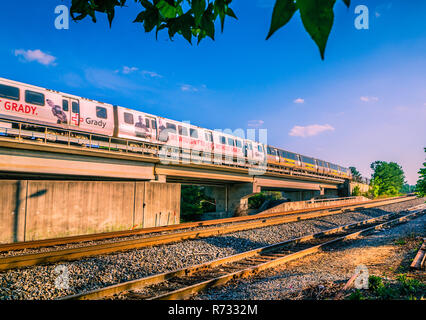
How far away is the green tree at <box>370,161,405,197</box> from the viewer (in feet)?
232

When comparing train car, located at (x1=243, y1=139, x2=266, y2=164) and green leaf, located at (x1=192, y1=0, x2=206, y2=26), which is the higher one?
train car, located at (x1=243, y1=139, x2=266, y2=164)

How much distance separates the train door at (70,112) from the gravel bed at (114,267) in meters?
11.1

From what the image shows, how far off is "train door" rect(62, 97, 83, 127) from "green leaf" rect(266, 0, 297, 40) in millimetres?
18692

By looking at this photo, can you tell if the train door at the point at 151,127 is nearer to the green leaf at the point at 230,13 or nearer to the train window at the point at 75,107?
the train window at the point at 75,107

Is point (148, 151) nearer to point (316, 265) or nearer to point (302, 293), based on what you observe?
point (316, 265)

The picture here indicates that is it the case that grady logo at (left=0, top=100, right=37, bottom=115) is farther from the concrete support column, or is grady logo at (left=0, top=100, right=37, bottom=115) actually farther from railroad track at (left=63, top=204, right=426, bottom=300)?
the concrete support column

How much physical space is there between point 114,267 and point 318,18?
8986 mm

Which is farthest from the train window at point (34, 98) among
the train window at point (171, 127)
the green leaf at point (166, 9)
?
the green leaf at point (166, 9)

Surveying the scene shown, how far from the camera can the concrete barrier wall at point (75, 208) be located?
12008mm

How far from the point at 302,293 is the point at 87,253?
7.28 metres

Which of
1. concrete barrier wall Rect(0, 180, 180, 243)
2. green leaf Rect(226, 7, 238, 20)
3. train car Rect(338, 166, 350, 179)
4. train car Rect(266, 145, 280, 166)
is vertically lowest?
concrete barrier wall Rect(0, 180, 180, 243)

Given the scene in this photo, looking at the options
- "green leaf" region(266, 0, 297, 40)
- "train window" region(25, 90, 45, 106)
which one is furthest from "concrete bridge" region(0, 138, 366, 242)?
"green leaf" region(266, 0, 297, 40)

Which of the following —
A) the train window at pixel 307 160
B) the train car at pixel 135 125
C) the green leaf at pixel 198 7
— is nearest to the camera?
the green leaf at pixel 198 7

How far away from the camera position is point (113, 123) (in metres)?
19.8
